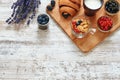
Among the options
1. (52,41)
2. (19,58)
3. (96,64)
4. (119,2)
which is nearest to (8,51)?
(19,58)

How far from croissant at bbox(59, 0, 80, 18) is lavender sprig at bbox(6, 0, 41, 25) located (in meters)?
0.10

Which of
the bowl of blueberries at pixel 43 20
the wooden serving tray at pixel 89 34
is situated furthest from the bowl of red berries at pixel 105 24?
the bowl of blueberries at pixel 43 20

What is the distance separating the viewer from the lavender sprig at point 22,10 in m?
1.12

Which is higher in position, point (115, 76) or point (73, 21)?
point (73, 21)

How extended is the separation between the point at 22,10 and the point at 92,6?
264 mm

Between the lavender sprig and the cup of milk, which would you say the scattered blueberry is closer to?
the cup of milk

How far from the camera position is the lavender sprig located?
44.1 inches

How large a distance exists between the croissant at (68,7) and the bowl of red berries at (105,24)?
3.9 inches

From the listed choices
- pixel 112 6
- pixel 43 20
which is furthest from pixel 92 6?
pixel 43 20

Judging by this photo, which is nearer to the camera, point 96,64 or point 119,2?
point 96,64

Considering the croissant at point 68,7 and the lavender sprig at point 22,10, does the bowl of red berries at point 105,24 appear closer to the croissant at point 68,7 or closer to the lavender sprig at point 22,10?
the croissant at point 68,7

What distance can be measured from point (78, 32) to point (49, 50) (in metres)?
0.12

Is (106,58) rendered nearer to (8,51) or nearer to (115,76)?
(115,76)

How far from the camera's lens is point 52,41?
1.10 m
